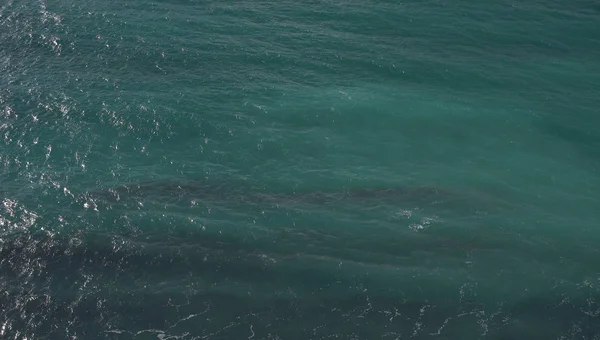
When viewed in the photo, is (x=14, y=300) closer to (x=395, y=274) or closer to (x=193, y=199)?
(x=193, y=199)

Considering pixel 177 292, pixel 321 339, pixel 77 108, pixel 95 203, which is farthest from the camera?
pixel 77 108

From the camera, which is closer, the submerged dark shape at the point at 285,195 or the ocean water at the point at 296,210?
the ocean water at the point at 296,210

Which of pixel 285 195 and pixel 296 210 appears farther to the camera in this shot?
pixel 285 195

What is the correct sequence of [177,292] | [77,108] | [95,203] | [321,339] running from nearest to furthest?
[321,339], [177,292], [95,203], [77,108]

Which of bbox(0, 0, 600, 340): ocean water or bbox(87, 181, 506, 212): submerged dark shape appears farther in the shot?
bbox(87, 181, 506, 212): submerged dark shape

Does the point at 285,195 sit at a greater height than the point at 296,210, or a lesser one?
greater

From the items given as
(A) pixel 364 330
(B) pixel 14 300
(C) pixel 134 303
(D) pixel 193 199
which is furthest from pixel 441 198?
(B) pixel 14 300

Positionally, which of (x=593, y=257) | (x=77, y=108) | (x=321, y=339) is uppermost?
(x=77, y=108)

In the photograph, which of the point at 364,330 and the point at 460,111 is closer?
the point at 364,330
